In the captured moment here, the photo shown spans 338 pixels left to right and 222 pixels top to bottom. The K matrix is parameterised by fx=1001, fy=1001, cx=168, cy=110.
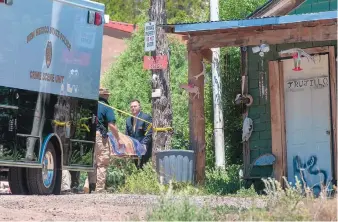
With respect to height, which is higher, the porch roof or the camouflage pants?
the porch roof

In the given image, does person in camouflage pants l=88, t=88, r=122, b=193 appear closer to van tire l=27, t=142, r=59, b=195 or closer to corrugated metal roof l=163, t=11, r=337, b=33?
van tire l=27, t=142, r=59, b=195

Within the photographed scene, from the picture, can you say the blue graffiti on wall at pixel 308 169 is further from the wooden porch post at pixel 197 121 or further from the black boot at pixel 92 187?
the black boot at pixel 92 187

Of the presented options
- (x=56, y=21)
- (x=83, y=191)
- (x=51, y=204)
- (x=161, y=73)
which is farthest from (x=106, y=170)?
(x=51, y=204)

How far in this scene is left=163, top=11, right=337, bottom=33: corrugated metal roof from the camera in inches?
546

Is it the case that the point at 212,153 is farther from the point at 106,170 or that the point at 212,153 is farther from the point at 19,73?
the point at 19,73

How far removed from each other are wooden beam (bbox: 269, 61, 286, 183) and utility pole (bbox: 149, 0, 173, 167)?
2111mm

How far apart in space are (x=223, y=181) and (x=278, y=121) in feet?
4.43

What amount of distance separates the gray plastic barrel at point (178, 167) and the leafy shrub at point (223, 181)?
1.24 ft

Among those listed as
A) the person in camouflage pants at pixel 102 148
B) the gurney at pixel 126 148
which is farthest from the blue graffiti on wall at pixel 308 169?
the person in camouflage pants at pixel 102 148

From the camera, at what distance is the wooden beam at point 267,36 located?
46.8 feet

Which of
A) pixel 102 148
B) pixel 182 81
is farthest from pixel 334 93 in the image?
pixel 182 81

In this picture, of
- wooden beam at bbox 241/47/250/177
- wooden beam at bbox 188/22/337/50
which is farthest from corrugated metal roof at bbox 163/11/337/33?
wooden beam at bbox 241/47/250/177

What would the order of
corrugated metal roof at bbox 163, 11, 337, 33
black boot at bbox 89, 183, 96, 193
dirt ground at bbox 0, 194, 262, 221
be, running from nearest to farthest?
1. dirt ground at bbox 0, 194, 262, 221
2. corrugated metal roof at bbox 163, 11, 337, 33
3. black boot at bbox 89, 183, 96, 193

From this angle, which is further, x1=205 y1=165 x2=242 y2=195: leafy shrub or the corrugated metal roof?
x1=205 y1=165 x2=242 y2=195: leafy shrub
